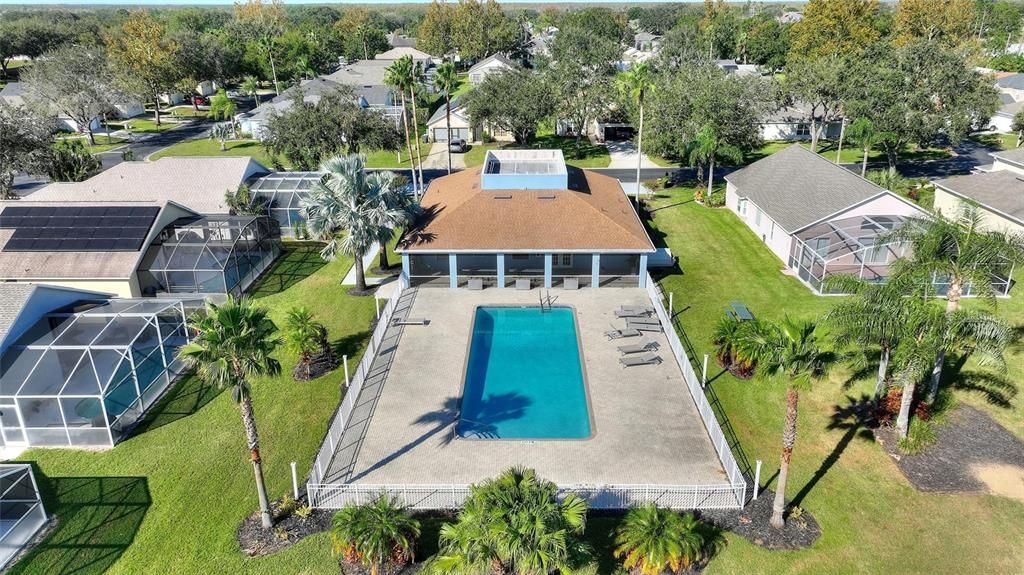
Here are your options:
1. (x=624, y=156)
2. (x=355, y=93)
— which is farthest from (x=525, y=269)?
(x=355, y=93)

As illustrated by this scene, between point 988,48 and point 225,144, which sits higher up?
point 988,48

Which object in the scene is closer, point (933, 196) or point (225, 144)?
point (933, 196)

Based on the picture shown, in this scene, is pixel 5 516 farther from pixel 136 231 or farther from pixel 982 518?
pixel 982 518

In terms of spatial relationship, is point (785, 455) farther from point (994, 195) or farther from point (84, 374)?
point (994, 195)

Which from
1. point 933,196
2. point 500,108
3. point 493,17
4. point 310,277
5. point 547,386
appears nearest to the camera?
point 547,386

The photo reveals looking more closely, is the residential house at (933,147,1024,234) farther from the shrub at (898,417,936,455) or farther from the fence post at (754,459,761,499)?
the fence post at (754,459,761,499)

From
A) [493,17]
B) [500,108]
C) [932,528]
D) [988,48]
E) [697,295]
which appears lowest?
[932,528]

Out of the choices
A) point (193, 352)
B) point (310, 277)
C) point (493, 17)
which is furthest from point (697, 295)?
point (493, 17)
